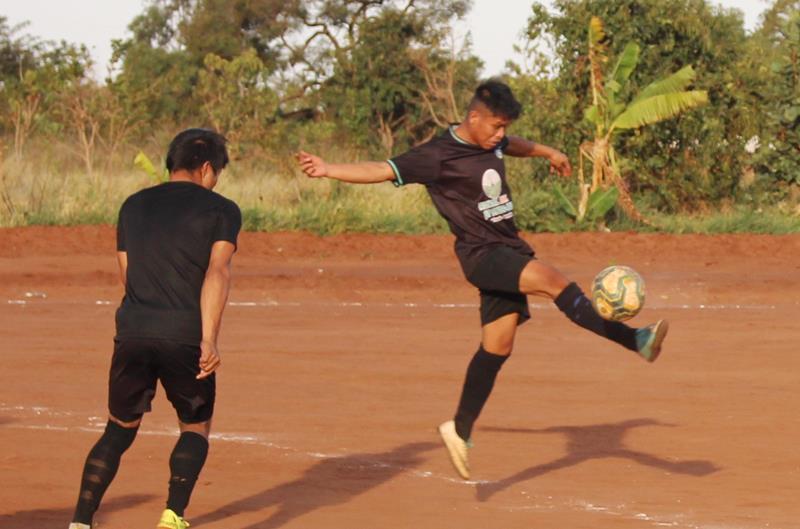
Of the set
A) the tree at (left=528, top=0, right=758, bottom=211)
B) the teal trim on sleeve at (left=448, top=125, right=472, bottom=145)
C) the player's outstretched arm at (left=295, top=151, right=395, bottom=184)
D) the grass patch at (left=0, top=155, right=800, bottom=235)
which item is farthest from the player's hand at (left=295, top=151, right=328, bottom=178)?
the tree at (left=528, top=0, right=758, bottom=211)

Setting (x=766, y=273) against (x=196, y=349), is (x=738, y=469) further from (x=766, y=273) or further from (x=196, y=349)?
(x=766, y=273)

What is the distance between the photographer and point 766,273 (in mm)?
19188

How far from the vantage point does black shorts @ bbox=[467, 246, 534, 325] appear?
23.9 ft

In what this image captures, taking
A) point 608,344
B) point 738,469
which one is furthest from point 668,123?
point 738,469

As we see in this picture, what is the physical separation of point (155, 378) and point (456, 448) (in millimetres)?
1926

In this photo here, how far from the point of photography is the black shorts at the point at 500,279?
7.28m

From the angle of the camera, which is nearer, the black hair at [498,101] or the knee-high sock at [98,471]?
the knee-high sock at [98,471]

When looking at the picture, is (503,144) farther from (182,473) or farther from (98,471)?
(98,471)

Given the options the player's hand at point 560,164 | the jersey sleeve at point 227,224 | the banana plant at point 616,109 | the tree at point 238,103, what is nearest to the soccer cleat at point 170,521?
the jersey sleeve at point 227,224

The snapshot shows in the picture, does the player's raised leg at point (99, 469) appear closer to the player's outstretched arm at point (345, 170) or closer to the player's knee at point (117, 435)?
the player's knee at point (117, 435)

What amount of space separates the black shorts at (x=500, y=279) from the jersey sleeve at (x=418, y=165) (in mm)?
466

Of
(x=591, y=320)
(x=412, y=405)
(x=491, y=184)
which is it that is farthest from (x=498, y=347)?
(x=412, y=405)

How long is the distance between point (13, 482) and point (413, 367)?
507 cm

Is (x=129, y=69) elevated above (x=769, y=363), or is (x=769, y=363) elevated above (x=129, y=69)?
(x=129, y=69)
